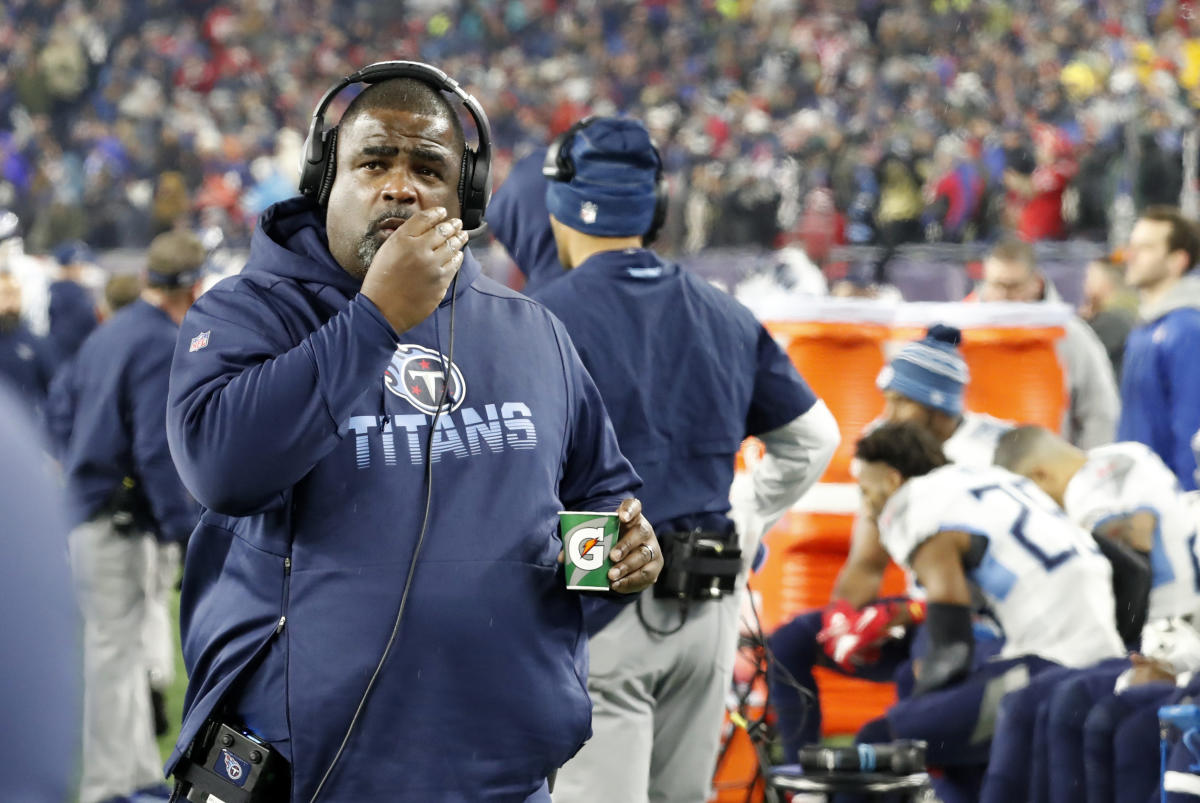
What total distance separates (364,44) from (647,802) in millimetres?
26060

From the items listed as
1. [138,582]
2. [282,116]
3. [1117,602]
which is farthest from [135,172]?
[1117,602]

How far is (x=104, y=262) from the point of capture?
55.4ft

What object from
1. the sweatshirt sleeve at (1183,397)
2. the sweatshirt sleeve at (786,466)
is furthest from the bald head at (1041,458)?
the sweatshirt sleeve at (786,466)

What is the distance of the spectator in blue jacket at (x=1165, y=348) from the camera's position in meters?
7.34

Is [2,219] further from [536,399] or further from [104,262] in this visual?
[536,399]

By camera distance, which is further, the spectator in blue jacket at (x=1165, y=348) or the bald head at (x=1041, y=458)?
the spectator in blue jacket at (x=1165, y=348)

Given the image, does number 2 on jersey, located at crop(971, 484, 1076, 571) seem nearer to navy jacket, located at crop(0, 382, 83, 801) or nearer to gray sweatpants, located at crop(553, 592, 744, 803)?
gray sweatpants, located at crop(553, 592, 744, 803)

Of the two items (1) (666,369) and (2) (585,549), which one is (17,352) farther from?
(2) (585,549)

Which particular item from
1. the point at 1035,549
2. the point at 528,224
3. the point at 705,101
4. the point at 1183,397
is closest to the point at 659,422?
the point at 528,224

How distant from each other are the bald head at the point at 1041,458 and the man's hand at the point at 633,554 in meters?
3.66

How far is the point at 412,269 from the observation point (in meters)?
2.36

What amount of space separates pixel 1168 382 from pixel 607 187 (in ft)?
13.9

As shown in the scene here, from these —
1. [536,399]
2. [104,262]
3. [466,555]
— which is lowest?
[104,262]

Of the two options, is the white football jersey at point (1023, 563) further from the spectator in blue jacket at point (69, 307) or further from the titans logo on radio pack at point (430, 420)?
the spectator in blue jacket at point (69, 307)
